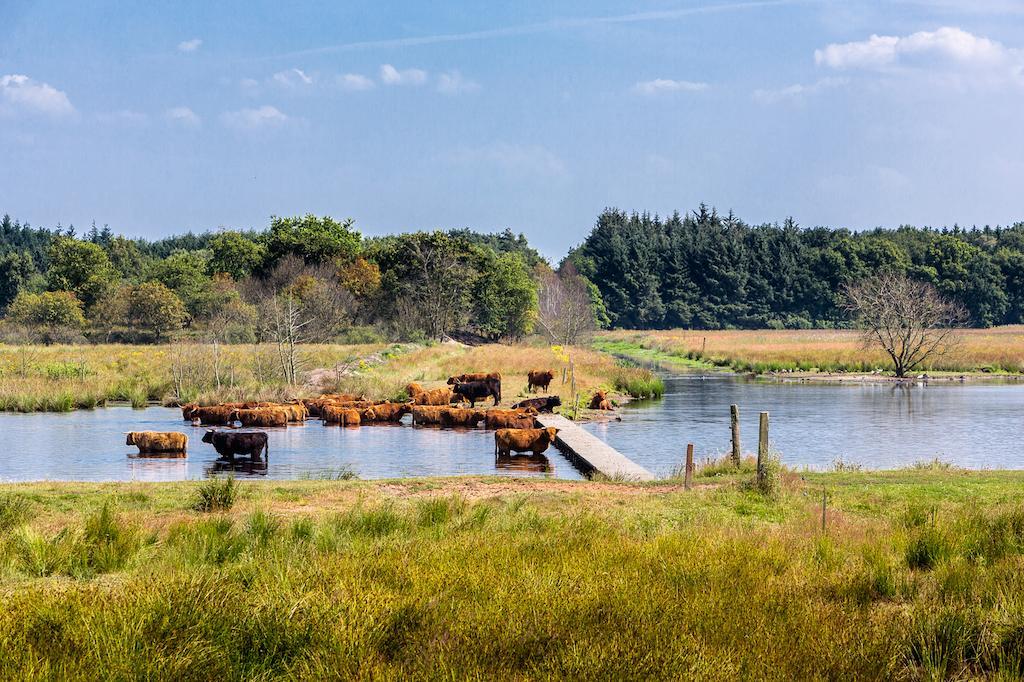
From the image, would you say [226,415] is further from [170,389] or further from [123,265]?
[123,265]

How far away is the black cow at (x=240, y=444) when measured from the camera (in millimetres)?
23453

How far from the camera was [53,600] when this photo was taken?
660 centimetres

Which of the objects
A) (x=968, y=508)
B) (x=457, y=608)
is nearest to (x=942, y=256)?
(x=968, y=508)

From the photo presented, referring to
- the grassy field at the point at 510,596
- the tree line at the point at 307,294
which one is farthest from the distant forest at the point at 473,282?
the grassy field at the point at 510,596

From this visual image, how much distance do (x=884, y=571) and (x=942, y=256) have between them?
124986mm

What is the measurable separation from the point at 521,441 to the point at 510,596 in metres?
17.3

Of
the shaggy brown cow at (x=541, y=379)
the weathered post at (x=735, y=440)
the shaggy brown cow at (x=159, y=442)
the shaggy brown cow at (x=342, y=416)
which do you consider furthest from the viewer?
the shaggy brown cow at (x=541, y=379)

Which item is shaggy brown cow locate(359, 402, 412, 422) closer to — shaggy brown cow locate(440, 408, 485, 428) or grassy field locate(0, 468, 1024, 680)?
shaggy brown cow locate(440, 408, 485, 428)

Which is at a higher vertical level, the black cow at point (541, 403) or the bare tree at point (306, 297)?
the bare tree at point (306, 297)

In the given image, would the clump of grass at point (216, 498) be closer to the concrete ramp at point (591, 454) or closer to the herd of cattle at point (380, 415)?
the concrete ramp at point (591, 454)

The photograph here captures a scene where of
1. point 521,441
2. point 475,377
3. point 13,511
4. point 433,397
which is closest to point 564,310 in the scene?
point 475,377

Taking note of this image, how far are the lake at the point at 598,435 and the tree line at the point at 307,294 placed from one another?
28.0 metres

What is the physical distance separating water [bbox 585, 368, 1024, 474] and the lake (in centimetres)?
5

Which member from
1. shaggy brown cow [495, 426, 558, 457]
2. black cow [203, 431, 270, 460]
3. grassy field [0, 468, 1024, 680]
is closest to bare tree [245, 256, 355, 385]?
black cow [203, 431, 270, 460]
